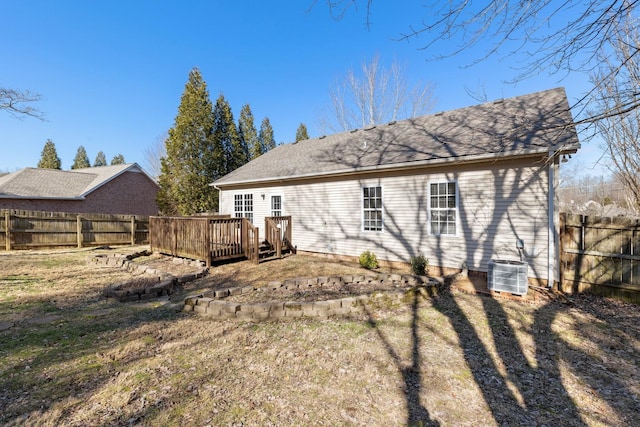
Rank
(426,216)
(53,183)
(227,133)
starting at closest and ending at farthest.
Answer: (426,216) < (53,183) < (227,133)

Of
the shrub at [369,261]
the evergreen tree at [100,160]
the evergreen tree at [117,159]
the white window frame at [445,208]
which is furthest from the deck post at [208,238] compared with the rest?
the evergreen tree at [100,160]

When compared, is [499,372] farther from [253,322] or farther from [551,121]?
[551,121]

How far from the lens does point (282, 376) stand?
3174 mm

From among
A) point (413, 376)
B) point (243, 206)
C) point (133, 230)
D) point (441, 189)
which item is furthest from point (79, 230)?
point (413, 376)

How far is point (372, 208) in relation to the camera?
9.32 meters

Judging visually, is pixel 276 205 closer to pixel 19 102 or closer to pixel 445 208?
pixel 445 208

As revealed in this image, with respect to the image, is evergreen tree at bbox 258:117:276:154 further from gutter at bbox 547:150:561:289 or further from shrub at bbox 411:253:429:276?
gutter at bbox 547:150:561:289

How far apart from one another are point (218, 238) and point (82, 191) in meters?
15.3

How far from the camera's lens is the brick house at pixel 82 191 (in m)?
16.6

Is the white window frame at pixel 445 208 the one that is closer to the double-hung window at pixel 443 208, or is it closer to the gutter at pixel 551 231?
the double-hung window at pixel 443 208

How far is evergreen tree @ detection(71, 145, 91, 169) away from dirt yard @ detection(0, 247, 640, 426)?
60248 millimetres

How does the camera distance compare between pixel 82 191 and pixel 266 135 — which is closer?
pixel 82 191

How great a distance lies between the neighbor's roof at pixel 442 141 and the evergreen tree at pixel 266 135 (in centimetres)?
1726

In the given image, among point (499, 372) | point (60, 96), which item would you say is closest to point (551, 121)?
point (499, 372)
